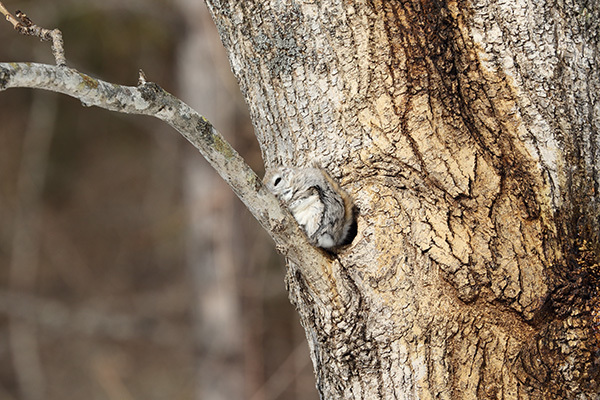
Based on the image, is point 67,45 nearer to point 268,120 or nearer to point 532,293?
point 268,120

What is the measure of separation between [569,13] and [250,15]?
0.67 metres

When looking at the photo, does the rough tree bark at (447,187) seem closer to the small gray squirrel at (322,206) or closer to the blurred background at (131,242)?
the small gray squirrel at (322,206)

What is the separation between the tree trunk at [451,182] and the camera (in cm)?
119

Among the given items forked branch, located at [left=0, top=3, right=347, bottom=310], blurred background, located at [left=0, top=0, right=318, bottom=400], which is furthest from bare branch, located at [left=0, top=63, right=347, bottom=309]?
blurred background, located at [left=0, top=0, right=318, bottom=400]

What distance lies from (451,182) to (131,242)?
5221 millimetres

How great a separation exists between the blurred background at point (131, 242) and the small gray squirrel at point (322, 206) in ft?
7.54

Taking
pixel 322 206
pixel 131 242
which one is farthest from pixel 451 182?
pixel 131 242

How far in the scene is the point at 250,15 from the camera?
125 centimetres

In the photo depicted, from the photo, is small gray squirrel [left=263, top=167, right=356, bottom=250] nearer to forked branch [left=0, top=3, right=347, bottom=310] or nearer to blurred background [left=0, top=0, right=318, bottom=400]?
forked branch [left=0, top=3, right=347, bottom=310]

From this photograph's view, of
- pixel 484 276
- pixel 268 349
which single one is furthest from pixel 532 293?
pixel 268 349

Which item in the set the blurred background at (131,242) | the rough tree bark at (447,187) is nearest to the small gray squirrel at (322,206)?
the rough tree bark at (447,187)

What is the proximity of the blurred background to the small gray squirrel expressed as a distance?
7.54 ft

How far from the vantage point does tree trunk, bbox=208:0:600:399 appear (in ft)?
3.90

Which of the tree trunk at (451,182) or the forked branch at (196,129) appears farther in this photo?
the tree trunk at (451,182)
